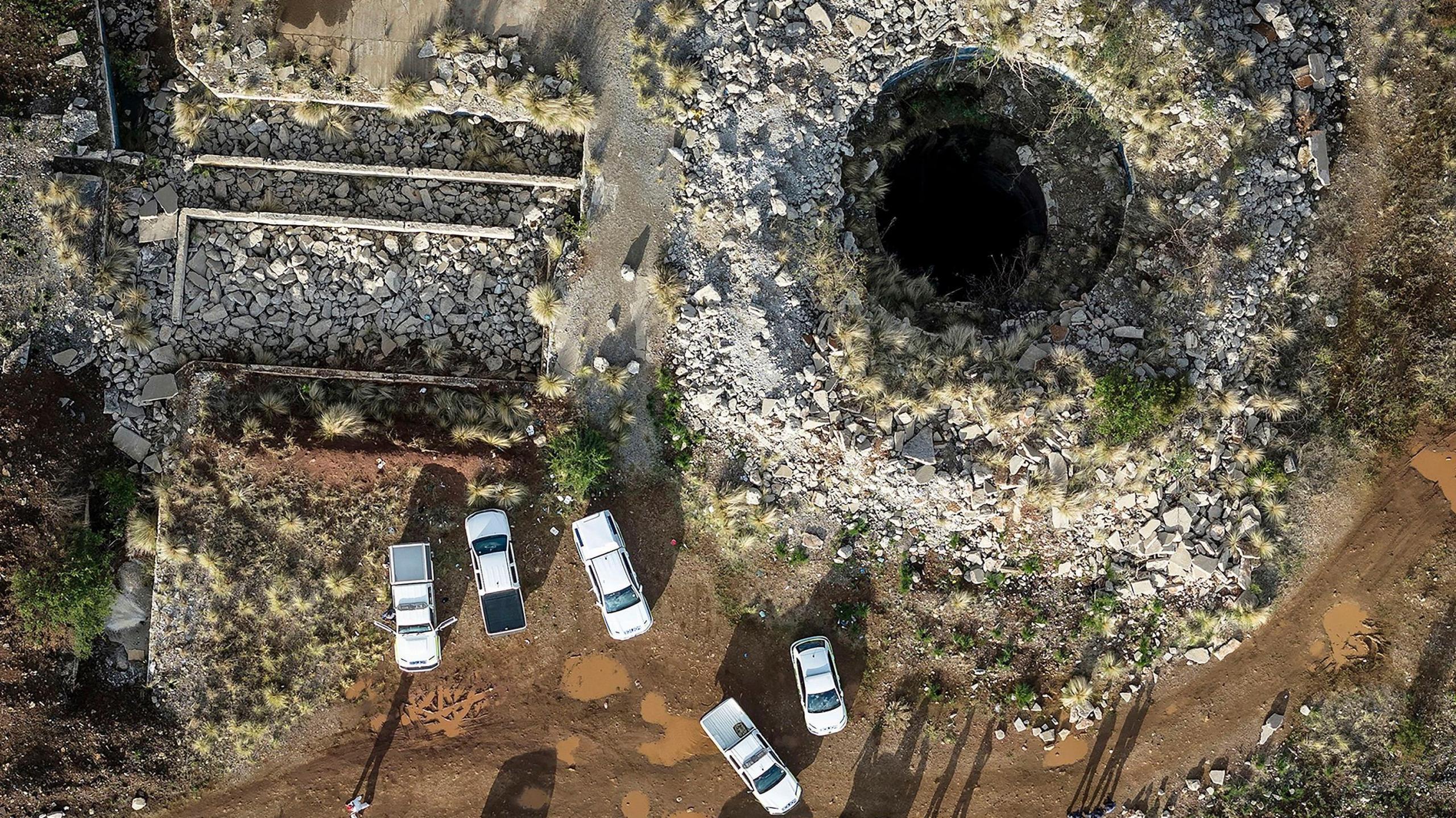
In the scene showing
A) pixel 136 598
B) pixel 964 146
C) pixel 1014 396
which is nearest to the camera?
pixel 1014 396

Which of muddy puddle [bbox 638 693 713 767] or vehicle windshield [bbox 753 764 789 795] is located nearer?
vehicle windshield [bbox 753 764 789 795]

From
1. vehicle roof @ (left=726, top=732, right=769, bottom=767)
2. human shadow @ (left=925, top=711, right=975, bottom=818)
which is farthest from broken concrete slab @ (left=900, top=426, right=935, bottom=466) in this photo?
vehicle roof @ (left=726, top=732, right=769, bottom=767)

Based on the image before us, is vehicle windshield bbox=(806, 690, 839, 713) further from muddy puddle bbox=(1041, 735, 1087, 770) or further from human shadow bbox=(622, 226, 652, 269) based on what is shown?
human shadow bbox=(622, 226, 652, 269)

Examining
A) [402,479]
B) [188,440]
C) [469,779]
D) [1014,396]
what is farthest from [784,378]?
[188,440]

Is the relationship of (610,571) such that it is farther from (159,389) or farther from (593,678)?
(159,389)

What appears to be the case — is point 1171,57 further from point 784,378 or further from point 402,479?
point 402,479

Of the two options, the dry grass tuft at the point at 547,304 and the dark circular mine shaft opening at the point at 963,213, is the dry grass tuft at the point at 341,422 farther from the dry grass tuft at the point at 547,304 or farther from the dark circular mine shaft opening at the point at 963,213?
the dark circular mine shaft opening at the point at 963,213
